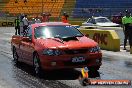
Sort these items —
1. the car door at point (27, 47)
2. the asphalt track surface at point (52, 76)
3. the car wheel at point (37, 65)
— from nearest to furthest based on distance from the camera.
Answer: the asphalt track surface at point (52, 76)
the car wheel at point (37, 65)
the car door at point (27, 47)

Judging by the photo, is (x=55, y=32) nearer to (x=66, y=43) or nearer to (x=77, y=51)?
(x=66, y=43)

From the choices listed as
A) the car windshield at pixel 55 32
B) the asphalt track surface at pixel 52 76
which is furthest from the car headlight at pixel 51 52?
the car windshield at pixel 55 32

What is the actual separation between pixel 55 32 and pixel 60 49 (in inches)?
59.8

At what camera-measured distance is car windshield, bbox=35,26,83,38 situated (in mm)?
11273

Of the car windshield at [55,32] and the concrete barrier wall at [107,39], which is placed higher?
the car windshield at [55,32]

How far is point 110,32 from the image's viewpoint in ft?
62.2

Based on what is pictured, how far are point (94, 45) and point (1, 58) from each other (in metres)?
5.87

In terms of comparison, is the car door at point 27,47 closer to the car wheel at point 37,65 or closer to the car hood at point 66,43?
the car wheel at point 37,65

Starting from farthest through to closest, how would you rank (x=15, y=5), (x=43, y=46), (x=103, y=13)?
(x=15, y=5) → (x=103, y=13) → (x=43, y=46)

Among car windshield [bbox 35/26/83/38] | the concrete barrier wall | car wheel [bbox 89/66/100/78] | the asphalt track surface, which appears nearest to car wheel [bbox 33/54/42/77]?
the asphalt track surface

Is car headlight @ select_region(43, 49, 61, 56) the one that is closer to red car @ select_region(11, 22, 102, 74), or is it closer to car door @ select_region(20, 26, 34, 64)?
red car @ select_region(11, 22, 102, 74)

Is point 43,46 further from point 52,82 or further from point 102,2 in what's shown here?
point 102,2

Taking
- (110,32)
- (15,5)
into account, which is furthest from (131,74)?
(15,5)

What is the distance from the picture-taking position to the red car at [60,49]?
10031mm
